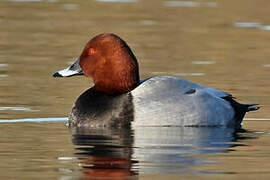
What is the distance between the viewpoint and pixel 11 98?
11.4 metres

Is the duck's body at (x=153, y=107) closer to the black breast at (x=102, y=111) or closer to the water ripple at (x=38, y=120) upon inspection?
the black breast at (x=102, y=111)

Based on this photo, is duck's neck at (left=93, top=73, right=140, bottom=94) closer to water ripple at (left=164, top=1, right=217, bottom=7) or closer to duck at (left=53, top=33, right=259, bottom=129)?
duck at (left=53, top=33, right=259, bottom=129)

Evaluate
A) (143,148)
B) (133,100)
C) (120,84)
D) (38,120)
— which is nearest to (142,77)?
(120,84)

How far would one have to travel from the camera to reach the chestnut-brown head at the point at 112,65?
33.5 feet

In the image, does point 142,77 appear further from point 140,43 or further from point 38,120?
point 140,43

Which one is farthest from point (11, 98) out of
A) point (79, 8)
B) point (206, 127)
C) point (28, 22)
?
point (79, 8)

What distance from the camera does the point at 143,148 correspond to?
8.73 metres

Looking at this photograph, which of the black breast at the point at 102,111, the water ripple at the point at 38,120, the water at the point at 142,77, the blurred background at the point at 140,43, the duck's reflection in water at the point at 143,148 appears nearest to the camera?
the duck's reflection in water at the point at 143,148

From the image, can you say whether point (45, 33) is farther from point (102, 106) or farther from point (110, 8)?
point (102, 106)

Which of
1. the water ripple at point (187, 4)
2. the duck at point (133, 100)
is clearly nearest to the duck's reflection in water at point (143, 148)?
the duck at point (133, 100)

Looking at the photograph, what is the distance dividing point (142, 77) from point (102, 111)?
3.27 metres

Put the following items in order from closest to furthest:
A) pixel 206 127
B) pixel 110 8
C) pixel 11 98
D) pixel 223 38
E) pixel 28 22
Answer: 1. pixel 206 127
2. pixel 11 98
3. pixel 223 38
4. pixel 28 22
5. pixel 110 8

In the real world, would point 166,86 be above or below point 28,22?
above

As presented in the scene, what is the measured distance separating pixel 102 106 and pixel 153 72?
12.2ft
